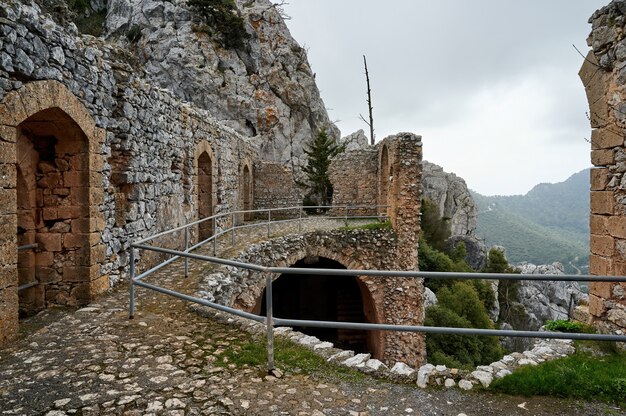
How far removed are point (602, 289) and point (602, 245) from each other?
0.54 metres

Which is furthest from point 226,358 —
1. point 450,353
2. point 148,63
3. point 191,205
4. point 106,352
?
point 148,63

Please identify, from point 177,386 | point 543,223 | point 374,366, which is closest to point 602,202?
point 374,366

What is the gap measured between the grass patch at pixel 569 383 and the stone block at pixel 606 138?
2549 mm

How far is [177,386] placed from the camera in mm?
3207

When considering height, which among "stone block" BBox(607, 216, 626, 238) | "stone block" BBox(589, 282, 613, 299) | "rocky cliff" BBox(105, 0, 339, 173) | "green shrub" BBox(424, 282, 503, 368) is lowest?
"green shrub" BBox(424, 282, 503, 368)

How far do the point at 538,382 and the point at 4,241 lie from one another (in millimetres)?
5311

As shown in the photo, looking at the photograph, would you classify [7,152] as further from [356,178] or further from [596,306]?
[356,178]

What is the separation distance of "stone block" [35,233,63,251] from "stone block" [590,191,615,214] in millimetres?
7225

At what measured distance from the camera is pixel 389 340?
41.7 ft

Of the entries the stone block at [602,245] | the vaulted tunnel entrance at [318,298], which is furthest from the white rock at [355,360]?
the vaulted tunnel entrance at [318,298]

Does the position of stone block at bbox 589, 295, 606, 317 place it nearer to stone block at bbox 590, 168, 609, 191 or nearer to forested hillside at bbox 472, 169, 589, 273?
stone block at bbox 590, 168, 609, 191

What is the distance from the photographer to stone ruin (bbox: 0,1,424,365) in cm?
427

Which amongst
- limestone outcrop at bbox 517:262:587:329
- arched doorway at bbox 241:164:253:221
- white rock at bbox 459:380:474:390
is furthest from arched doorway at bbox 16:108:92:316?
limestone outcrop at bbox 517:262:587:329

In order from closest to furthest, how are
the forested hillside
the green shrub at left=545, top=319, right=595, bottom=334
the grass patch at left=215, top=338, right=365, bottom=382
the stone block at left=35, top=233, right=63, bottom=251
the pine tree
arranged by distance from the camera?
Answer: the grass patch at left=215, top=338, right=365, bottom=382
the green shrub at left=545, top=319, right=595, bottom=334
the stone block at left=35, top=233, right=63, bottom=251
the pine tree
the forested hillside
